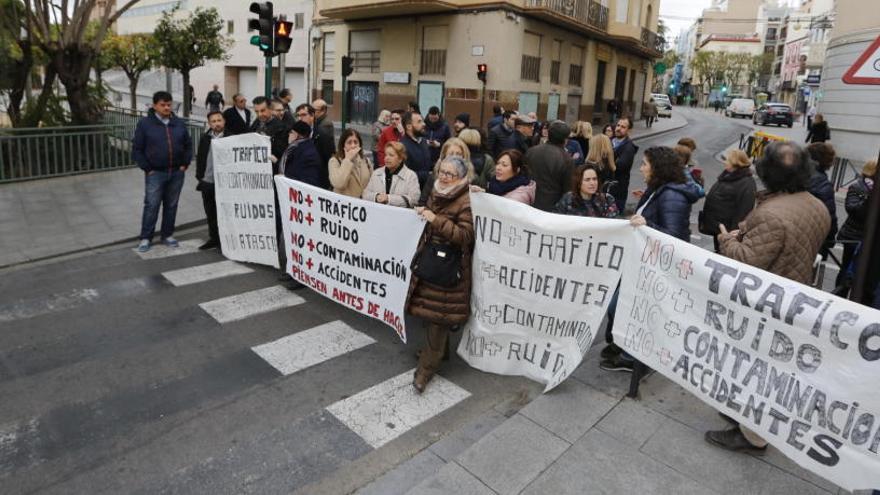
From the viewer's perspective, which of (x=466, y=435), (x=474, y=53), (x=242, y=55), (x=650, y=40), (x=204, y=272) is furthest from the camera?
(x=242, y=55)

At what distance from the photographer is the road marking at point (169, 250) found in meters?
7.65

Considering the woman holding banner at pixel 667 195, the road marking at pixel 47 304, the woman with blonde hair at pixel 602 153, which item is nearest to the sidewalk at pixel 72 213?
the road marking at pixel 47 304

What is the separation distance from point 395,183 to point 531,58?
22.8m

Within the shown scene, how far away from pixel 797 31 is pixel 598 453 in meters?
90.5

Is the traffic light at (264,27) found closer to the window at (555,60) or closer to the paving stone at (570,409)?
the paving stone at (570,409)

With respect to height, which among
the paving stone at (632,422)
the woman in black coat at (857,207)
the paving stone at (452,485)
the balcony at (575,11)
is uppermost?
the balcony at (575,11)

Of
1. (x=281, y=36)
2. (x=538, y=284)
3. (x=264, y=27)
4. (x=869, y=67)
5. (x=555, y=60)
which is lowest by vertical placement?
(x=538, y=284)

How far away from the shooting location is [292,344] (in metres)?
5.25

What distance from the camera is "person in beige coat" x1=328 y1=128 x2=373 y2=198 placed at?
607cm

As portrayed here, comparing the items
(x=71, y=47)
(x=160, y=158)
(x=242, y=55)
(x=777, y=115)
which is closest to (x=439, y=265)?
(x=160, y=158)

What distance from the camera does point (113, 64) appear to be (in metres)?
30.7

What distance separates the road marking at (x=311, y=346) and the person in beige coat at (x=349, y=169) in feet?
4.43

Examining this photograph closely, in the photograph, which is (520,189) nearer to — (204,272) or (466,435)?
(466,435)

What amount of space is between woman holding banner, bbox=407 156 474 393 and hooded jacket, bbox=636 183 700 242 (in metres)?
1.28
